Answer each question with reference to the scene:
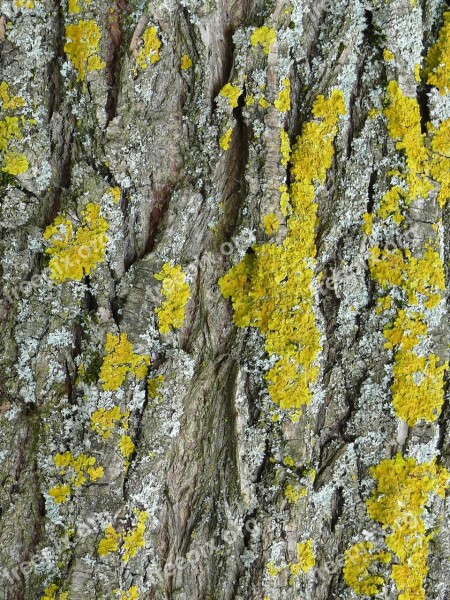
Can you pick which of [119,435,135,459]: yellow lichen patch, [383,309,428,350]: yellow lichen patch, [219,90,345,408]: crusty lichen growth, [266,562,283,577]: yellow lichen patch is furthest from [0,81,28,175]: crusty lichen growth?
[266,562,283,577]: yellow lichen patch

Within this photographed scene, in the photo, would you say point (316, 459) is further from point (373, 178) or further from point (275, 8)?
point (275, 8)

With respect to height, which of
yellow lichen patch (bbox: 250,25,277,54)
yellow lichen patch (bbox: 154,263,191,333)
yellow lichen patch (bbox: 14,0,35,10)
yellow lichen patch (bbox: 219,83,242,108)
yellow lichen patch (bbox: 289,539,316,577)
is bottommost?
yellow lichen patch (bbox: 289,539,316,577)

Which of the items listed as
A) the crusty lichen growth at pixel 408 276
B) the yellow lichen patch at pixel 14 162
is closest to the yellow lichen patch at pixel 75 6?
the yellow lichen patch at pixel 14 162

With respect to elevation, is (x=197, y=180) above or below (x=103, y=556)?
above

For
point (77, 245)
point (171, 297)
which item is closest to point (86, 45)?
point (77, 245)

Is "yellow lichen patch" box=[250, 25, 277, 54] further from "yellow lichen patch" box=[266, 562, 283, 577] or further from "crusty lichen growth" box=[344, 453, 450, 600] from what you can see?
"yellow lichen patch" box=[266, 562, 283, 577]

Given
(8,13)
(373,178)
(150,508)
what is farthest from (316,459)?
(8,13)
